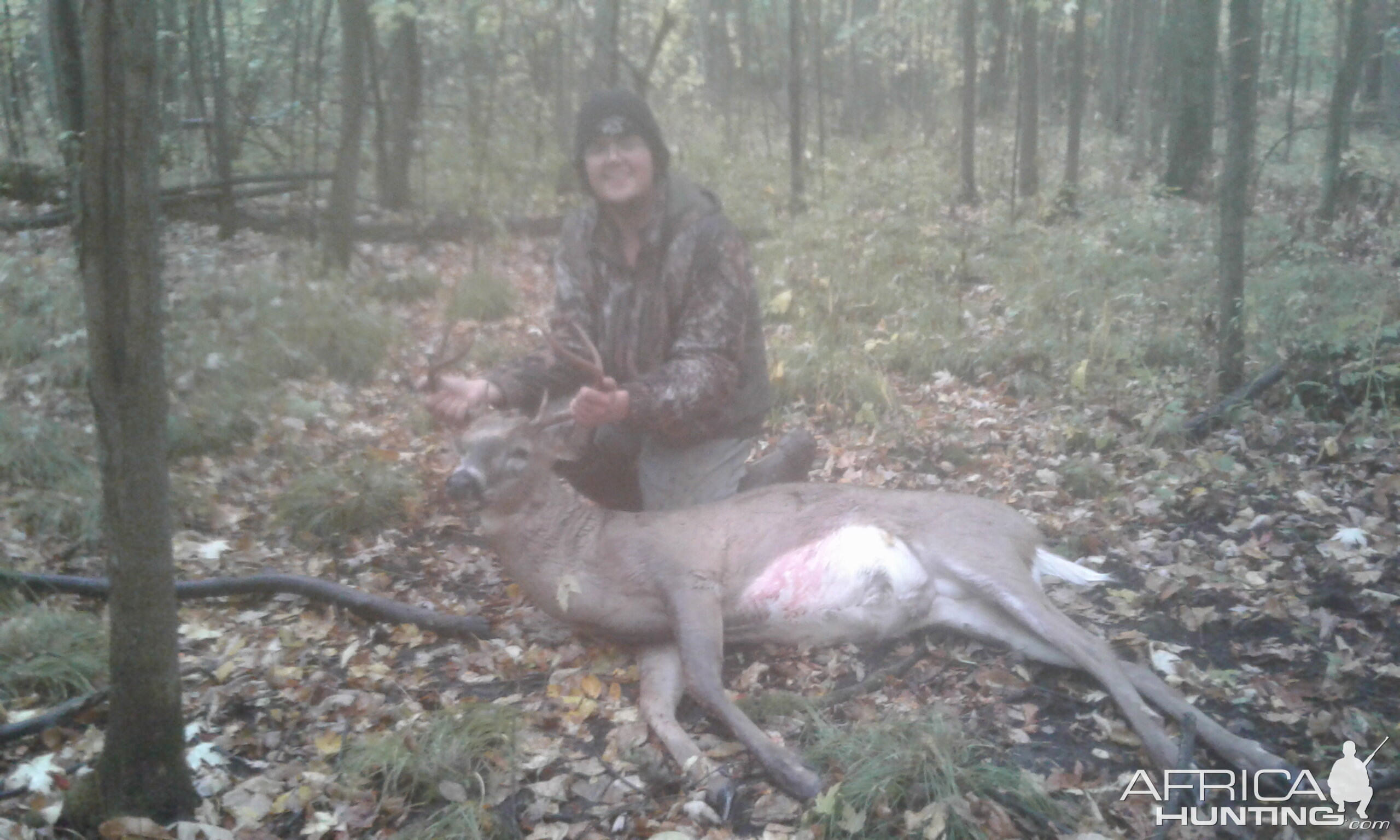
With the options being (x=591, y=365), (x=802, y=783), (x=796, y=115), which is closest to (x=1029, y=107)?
(x=796, y=115)

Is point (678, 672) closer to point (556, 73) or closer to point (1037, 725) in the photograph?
point (1037, 725)

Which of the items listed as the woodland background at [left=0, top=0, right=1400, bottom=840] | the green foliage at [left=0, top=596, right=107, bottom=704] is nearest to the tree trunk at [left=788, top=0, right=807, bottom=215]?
the woodland background at [left=0, top=0, right=1400, bottom=840]

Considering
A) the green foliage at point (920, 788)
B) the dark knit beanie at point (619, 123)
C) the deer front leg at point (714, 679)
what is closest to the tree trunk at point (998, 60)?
the dark knit beanie at point (619, 123)

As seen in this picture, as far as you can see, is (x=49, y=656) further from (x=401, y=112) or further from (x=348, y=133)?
(x=401, y=112)

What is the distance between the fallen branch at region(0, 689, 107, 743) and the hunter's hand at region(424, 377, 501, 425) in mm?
1447

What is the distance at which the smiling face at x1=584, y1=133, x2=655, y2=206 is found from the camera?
4199 millimetres

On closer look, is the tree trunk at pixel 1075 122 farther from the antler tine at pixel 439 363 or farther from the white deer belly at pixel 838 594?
the antler tine at pixel 439 363

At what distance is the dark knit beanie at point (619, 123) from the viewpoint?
13.8 ft

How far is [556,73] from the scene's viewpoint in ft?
30.3

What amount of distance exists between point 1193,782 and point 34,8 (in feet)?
27.3

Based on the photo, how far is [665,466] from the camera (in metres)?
4.73

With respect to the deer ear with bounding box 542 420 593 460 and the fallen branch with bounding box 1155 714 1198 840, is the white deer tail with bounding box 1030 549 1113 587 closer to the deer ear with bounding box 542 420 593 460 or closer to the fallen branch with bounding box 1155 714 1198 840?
the fallen branch with bounding box 1155 714 1198 840

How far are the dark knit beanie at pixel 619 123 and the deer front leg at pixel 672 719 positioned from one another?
76.2 inches

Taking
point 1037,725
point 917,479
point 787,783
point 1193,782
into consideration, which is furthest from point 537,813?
point 917,479
